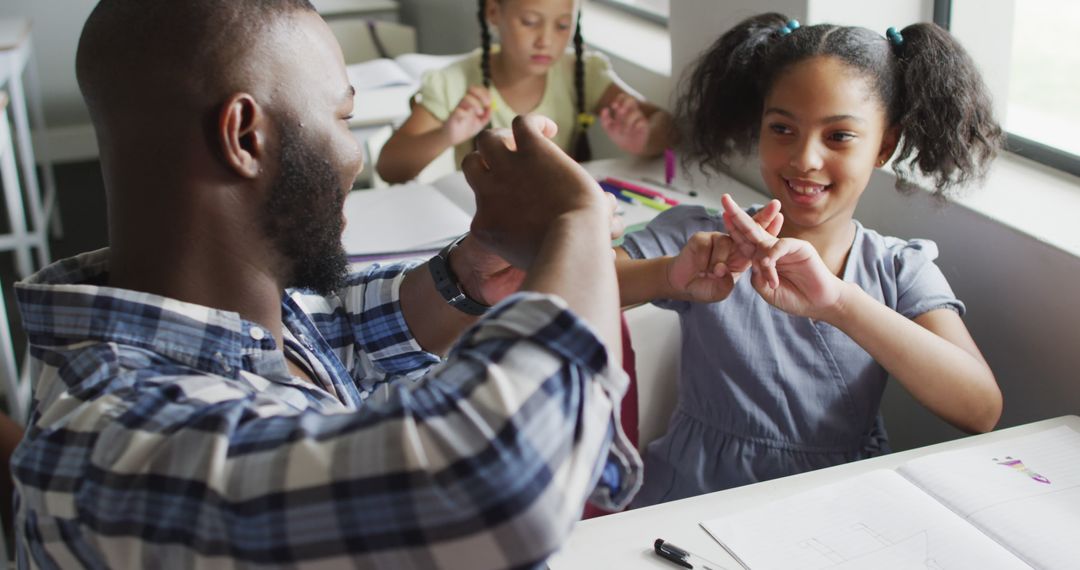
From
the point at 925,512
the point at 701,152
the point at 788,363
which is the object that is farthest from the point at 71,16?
the point at 925,512

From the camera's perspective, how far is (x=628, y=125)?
2.36 meters

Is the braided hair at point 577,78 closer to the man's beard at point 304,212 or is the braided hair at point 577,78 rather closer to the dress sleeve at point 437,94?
the dress sleeve at point 437,94

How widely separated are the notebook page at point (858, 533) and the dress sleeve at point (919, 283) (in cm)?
36

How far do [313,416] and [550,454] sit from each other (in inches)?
6.1

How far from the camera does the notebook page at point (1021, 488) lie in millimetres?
1017

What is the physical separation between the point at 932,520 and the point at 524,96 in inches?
69.1

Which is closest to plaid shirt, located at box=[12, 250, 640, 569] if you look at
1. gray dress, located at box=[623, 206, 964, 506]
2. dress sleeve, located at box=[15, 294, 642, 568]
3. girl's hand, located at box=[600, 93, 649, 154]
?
dress sleeve, located at box=[15, 294, 642, 568]

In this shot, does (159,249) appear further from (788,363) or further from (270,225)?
(788,363)

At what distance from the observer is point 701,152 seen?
1.75 meters

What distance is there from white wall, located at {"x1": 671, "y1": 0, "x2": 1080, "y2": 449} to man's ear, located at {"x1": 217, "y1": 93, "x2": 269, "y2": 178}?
1109 millimetres

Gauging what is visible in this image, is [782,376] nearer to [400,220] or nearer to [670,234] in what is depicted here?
[670,234]

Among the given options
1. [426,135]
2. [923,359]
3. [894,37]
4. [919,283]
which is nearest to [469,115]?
[426,135]

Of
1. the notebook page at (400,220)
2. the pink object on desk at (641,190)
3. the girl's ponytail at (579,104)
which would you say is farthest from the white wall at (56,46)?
the pink object on desk at (641,190)

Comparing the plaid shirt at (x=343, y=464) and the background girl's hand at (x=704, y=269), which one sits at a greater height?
the plaid shirt at (x=343, y=464)
